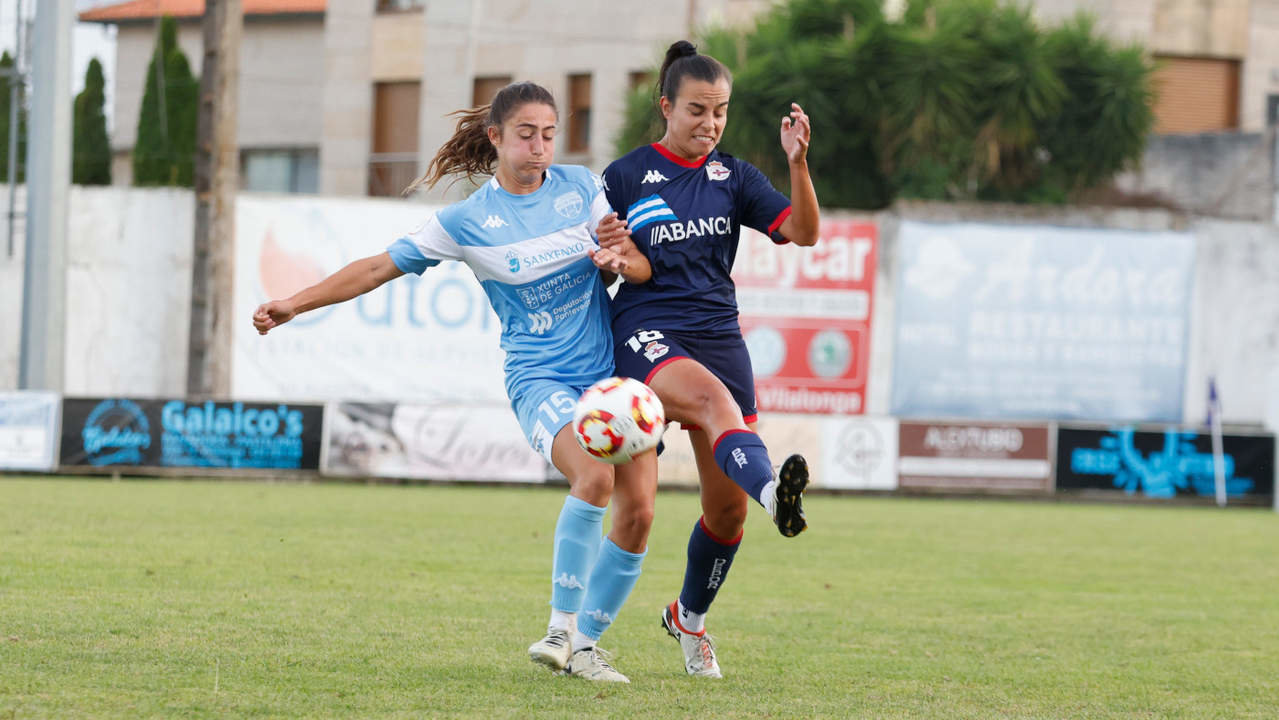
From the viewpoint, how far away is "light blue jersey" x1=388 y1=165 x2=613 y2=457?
583 centimetres

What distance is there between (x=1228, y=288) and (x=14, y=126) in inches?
716

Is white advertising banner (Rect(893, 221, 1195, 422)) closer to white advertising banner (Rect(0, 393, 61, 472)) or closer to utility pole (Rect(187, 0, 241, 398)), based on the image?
utility pole (Rect(187, 0, 241, 398))

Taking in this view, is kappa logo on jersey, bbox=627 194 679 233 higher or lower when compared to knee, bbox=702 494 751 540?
higher

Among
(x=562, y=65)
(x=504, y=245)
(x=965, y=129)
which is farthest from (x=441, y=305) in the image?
(x=504, y=245)

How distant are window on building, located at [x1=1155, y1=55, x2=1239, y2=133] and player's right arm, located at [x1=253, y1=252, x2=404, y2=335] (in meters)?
30.8

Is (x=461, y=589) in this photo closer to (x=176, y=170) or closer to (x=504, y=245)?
(x=504, y=245)

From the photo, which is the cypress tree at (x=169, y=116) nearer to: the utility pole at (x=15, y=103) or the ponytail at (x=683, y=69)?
the utility pole at (x=15, y=103)

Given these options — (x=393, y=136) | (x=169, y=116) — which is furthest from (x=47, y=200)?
(x=393, y=136)

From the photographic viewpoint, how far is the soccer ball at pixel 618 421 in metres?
5.38

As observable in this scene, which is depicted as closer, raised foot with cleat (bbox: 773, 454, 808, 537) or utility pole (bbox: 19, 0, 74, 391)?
raised foot with cleat (bbox: 773, 454, 808, 537)

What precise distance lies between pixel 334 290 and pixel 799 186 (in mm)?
1688

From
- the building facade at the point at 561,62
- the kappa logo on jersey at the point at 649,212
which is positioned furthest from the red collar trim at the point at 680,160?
the building facade at the point at 561,62

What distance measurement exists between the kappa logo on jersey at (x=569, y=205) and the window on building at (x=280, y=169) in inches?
1386

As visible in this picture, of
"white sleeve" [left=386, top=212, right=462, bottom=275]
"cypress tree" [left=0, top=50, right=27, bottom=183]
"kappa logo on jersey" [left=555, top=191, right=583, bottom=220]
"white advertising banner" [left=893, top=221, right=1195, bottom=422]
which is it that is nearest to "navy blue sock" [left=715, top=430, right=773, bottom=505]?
"kappa logo on jersey" [left=555, top=191, right=583, bottom=220]
